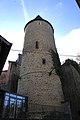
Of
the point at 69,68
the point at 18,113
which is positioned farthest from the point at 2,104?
the point at 69,68

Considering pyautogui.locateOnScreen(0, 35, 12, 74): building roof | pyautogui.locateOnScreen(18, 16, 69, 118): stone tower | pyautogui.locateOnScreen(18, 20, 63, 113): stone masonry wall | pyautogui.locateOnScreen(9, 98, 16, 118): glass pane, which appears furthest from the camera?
pyautogui.locateOnScreen(18, 20, 63, 113): stone masonry wall

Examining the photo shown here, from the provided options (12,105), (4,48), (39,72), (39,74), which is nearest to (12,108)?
(12,105)

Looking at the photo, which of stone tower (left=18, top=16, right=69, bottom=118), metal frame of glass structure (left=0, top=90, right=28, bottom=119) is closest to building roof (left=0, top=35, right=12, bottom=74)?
metal frame of glass structure (left=0, top=90, right=28, bottom=119)

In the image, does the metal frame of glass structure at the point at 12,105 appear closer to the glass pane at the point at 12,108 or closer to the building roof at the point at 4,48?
the glass pane at the point at 12,108

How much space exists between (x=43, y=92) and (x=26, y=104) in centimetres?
204

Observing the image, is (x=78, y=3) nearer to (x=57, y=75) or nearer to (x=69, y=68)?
(x=57, y=75)

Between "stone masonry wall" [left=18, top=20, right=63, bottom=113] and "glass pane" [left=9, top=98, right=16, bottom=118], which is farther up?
"stone masonry wall" [left=18, top=20, right=63, bottom=113]

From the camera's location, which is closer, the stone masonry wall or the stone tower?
the stone tower

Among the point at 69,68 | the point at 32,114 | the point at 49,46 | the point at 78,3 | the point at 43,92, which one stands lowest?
the point at 32,114

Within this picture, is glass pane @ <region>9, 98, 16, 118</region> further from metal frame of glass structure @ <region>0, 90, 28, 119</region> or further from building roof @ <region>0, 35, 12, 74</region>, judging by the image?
building roof @ <region>0, 35, 12, 74</region>

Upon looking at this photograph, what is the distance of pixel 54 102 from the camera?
1395 centimetres

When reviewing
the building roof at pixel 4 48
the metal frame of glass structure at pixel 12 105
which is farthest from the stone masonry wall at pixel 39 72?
the building roof at pixel 4 48

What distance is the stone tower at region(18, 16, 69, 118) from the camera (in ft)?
45.5

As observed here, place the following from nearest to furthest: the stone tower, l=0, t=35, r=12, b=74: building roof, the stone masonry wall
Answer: l=0, t=35, r=12, b=74: building roof → the stone tower → the stone masonry wall
